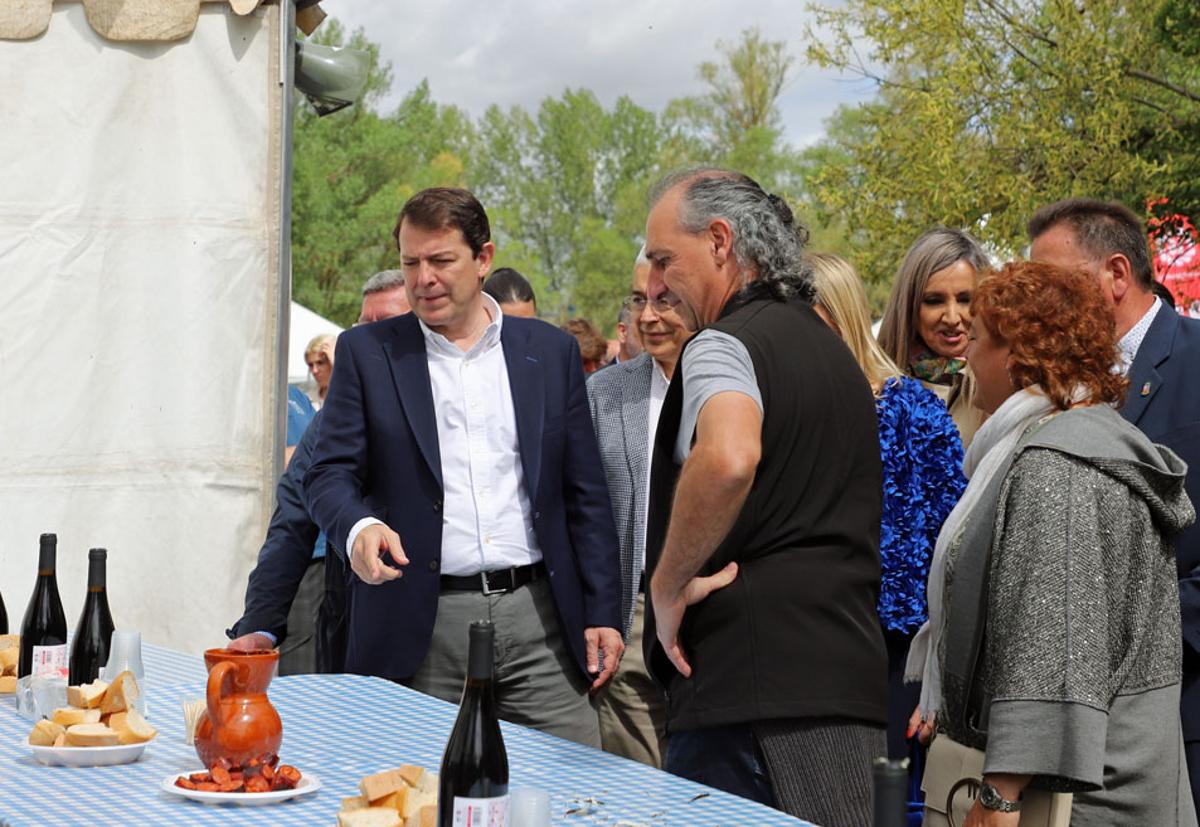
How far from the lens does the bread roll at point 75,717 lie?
2598 mm

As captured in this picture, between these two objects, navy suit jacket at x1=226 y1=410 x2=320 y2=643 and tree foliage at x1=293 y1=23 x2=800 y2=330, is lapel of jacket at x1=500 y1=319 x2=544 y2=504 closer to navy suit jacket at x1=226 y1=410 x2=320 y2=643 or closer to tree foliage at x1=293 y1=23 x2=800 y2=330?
navy suit jacket at x1=226 y1=410 x2=320 y2=643

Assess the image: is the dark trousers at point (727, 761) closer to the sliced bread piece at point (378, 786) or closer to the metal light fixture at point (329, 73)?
the sliced bread piece at point (378, 786)

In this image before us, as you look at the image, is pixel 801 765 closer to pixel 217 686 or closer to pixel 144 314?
pixel 217 686

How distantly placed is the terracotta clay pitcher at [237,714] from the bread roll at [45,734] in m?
0.33

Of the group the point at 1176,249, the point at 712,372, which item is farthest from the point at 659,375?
the point at 1176,249

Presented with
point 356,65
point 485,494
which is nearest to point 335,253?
point 356,65

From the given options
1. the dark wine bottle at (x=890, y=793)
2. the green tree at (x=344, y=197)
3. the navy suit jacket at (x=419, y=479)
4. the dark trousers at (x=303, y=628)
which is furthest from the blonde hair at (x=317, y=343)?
the green tree at (x=344, y=197)

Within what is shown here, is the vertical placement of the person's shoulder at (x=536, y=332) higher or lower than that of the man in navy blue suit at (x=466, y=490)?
higher

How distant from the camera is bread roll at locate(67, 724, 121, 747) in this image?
2.54 meters

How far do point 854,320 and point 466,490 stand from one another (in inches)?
46.0

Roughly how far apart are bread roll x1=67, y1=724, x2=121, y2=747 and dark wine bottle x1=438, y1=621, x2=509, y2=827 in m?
0.84

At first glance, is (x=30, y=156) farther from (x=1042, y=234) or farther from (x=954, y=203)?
(x=954, y=203)

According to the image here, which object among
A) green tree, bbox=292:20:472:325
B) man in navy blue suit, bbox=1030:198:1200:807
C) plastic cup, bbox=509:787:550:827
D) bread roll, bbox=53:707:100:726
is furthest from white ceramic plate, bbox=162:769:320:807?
green tree, bbox=292:20:472:325

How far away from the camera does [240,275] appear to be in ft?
17.3
